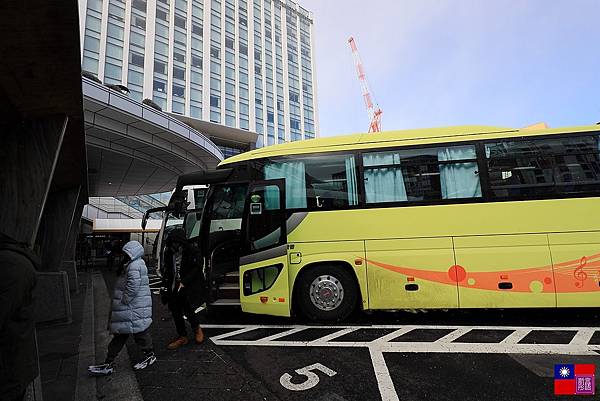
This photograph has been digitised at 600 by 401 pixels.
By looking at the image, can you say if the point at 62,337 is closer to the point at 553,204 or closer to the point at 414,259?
the point at 414,259

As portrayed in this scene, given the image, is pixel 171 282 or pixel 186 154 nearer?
pixel 171 282

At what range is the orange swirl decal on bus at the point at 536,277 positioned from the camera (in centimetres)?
498

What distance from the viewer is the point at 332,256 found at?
545 centimetres

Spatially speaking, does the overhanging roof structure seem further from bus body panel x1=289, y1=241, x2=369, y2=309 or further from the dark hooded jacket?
bus body panel x1=289, y1=241, x2=369, y2=309

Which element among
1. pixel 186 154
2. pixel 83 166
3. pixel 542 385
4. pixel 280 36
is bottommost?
pixel 542 385

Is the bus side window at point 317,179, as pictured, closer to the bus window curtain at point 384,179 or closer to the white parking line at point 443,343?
the bus window curtain at point 384,179

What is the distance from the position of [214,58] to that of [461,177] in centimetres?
4312

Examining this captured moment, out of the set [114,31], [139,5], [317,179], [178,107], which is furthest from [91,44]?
[317,179]

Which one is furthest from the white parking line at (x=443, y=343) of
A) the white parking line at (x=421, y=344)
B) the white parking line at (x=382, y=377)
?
the white parking line at (x=382, y=377)

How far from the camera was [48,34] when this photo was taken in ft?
9.37

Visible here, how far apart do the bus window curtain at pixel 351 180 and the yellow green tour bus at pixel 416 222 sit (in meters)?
0.02

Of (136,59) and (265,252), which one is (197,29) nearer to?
(136,59)

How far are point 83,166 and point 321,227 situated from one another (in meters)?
5.91

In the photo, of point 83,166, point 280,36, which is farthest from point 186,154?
point 280,36
